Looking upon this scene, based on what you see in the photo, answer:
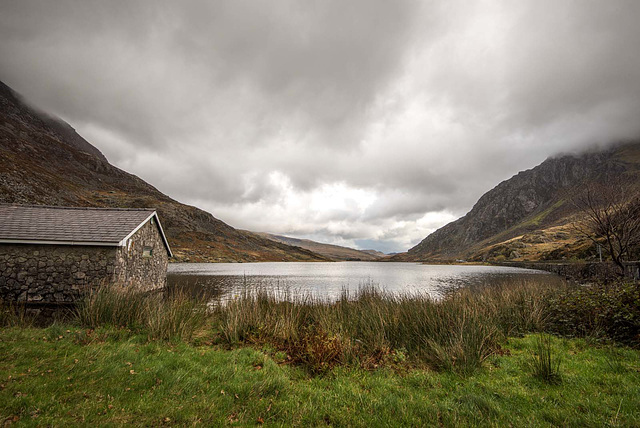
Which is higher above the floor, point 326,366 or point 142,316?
point 142,316

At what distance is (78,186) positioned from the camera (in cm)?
10319

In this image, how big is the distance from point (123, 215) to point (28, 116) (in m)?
205

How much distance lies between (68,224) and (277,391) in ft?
57.7

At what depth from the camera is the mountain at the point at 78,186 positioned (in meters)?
74.5

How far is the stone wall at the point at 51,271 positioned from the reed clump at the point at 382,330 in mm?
8390

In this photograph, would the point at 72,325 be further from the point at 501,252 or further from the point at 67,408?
the point at 501,252

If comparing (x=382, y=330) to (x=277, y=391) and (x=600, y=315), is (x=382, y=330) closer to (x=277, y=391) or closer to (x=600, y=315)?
(x=277, y=391)

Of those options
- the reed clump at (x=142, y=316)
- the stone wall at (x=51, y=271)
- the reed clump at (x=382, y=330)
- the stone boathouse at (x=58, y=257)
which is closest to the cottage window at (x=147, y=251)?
the stone boathouse at (x=58, y=257)

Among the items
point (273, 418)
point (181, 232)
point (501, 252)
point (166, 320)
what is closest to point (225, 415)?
point (273, 418)

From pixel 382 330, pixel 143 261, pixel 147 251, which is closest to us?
pixel 382 330

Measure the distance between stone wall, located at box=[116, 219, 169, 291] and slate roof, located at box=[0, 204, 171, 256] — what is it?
797 mm

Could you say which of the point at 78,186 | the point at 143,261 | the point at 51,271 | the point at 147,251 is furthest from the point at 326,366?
the point at 78,186

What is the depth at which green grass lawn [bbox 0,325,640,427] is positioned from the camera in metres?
4.11

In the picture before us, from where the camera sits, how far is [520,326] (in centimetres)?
1002
